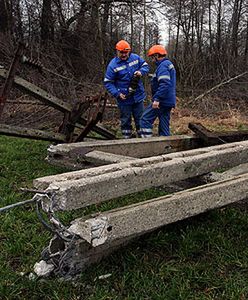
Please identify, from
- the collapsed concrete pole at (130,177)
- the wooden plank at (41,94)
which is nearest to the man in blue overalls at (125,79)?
the wooden plank at (41,94)

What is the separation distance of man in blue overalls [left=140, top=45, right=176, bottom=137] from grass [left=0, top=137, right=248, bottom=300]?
9.45 ft

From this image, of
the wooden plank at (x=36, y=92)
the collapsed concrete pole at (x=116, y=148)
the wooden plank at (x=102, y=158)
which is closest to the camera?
the wooden plank at (x=102, y=158)

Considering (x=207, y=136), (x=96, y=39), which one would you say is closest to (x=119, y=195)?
(x=207, y=136)

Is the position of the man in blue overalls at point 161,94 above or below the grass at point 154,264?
above

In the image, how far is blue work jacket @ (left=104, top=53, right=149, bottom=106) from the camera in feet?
22.3

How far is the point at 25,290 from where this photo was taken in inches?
99.0

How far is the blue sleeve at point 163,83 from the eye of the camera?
21.0ft

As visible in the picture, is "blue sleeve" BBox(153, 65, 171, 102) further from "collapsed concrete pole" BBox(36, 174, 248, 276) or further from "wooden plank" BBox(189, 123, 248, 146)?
"collapsed concrete pole" BBox(36, 174, 248, 276)

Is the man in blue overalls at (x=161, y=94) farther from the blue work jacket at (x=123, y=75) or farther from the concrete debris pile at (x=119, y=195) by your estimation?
the concrete debris pile at (x=119, y=195)

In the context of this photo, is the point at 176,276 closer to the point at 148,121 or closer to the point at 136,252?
the point at 136,252

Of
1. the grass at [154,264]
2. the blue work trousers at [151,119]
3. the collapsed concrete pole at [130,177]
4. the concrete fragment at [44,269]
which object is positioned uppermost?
the collapsed concrete pole at [130,177]

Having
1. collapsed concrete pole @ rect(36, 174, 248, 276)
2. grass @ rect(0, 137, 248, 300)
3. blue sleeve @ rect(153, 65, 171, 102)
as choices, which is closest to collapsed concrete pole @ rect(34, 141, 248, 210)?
collapsed concrete pole @ rect(36, 174, 248, 276)

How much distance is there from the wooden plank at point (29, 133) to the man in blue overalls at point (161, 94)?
1477 mm

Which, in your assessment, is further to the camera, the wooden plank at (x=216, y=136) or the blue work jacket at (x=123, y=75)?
the blue work jacket at (x=123, y=75)
